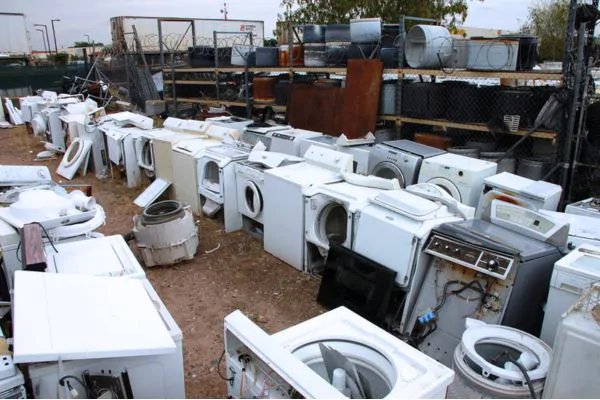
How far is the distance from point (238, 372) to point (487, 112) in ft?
17.8

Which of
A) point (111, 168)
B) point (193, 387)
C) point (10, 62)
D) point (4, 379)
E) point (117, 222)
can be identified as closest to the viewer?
point (4, 379)

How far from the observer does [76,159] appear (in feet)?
27.2

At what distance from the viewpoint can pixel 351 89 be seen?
7.42 meters

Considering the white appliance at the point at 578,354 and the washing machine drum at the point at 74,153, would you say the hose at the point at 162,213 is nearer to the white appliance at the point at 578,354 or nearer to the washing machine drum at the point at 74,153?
the white appliance at the point at 578,354

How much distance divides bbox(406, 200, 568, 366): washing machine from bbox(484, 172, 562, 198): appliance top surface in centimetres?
100

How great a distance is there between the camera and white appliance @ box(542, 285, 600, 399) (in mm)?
1815

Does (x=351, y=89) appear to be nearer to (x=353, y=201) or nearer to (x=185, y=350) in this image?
(x=353, y=201)

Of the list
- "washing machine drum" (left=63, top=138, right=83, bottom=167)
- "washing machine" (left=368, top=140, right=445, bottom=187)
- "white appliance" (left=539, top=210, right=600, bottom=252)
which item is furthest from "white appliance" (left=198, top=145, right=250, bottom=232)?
"washing machine drum" (left=63, top=138, right=83, bottom=167)

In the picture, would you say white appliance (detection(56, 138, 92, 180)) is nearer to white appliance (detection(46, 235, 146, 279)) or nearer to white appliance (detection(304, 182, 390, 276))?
white appliance (detection(304, 182, 390, 276))

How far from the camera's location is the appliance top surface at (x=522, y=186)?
4.21 meters

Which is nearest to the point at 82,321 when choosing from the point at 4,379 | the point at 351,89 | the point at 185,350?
the point at 4,379

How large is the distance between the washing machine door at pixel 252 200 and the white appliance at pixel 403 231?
5.23 ft

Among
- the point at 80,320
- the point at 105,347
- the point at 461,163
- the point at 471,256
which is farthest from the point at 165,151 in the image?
the point at 105,347

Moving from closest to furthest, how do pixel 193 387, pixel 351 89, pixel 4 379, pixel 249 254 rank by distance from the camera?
pixel 4 379, pixel 193 387, pixel 249 254, pixel 351 89
